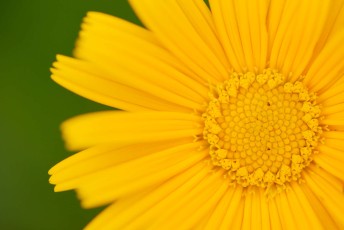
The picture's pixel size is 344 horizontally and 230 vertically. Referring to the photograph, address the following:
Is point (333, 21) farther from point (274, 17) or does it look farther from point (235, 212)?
point (235, 212)

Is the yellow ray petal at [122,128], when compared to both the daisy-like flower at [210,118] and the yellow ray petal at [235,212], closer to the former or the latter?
the daisy-like flower at [210,118]

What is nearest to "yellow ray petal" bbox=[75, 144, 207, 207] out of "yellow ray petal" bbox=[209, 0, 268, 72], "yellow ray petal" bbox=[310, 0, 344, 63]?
"yellow ray petal" bbox=[209, 0, 268, 72]

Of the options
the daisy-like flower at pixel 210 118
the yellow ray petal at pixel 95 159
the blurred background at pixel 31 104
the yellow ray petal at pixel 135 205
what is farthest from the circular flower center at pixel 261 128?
the blurred background at pixel 31 104

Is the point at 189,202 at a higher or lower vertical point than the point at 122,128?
lower

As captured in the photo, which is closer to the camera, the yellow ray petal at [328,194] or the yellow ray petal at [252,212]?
the yellow ray petal at [328,194]

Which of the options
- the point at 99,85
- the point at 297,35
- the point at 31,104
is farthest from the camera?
the point at 31,104

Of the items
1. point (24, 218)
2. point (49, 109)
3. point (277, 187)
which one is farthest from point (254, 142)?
point (24, 218)

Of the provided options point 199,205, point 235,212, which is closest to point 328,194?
point 235,212

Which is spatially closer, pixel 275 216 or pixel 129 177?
pixel 129 177
